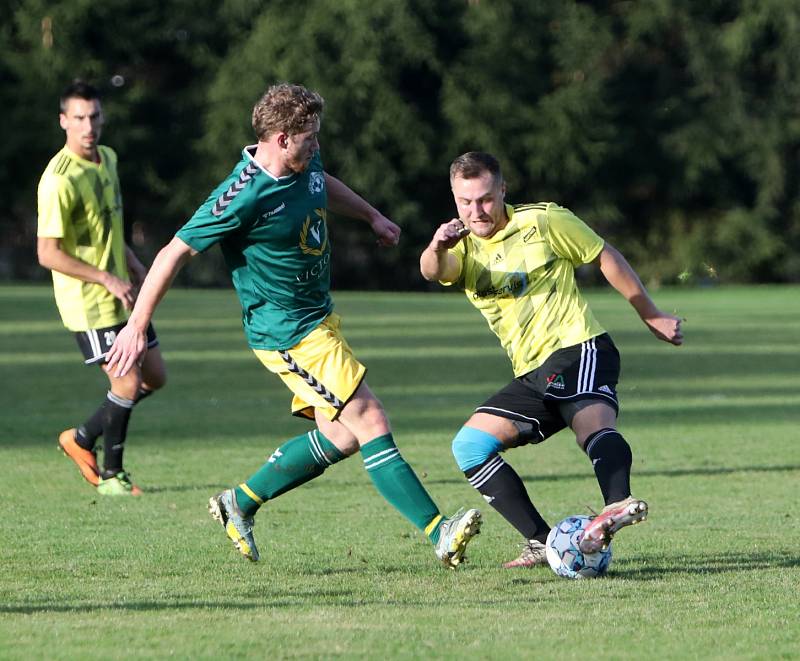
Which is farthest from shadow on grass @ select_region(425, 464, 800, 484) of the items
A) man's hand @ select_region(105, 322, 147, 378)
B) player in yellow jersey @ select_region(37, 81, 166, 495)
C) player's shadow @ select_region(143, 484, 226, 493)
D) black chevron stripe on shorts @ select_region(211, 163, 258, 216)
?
man's hand @ select_region(105, 322, 147, 378)

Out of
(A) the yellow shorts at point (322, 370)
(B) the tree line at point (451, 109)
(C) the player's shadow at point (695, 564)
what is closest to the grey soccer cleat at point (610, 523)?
(C) the player's shadow at point (695, 564)

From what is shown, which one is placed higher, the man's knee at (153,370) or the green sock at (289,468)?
the green sock at (289,468)

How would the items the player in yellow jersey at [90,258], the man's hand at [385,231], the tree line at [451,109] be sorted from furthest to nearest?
the tree line at [451,109] → the player in yellow jersey at [90,258] → the man's hand at [385,231]

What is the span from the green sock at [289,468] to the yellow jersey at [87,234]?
2.63 m

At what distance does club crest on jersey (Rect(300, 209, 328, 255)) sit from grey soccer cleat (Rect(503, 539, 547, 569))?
148 centimetres

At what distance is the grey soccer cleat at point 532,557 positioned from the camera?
641 centimetres

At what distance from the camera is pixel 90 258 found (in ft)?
29.4

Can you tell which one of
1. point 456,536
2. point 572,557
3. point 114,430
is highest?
point 456,536

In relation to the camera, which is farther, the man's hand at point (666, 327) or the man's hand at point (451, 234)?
the man's hand at point (666, 327)

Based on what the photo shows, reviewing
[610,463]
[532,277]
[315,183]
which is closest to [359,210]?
[315,183]

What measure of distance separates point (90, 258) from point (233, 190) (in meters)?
3.08

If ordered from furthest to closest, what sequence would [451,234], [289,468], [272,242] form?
[289,468]
[272,242]
[451,234]

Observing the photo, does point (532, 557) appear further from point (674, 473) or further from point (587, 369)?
point (674, 473)

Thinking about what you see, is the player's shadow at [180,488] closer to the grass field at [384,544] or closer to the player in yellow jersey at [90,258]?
the grass field at [384,544]
